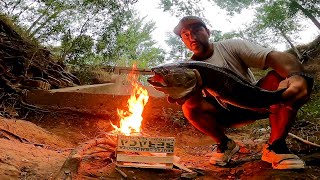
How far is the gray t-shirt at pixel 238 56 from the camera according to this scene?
2.59 m

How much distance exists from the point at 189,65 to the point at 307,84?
0.98 metres

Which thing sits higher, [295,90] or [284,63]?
[284,63]

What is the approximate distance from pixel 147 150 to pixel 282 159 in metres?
1.21

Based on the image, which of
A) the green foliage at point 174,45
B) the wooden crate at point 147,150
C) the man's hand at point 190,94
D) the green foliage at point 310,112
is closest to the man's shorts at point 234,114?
the wooden crate at point 147,150

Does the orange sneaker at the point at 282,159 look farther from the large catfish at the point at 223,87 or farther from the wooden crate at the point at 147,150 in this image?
the wooden crate at the point at 147,150

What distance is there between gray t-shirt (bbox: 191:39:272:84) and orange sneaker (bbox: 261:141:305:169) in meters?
0.70

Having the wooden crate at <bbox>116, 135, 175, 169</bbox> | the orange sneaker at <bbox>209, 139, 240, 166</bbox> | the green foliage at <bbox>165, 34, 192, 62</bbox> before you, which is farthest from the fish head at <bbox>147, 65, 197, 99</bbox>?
the green foliage at <bbox>165, 34, 192, 62</bbox>

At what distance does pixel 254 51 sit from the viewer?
2.58 m

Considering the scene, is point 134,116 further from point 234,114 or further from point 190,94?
point 190,94

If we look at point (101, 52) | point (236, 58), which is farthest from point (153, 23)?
point (236, 58)

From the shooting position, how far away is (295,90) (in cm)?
210

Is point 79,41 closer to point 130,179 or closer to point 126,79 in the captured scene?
point 126,79

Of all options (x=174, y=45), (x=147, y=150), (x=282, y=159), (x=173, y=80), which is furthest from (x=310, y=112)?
(x=174, y=45)

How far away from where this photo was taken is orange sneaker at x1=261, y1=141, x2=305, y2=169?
2238mm
